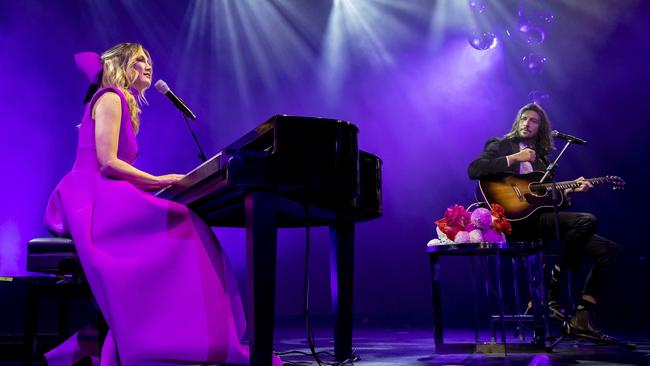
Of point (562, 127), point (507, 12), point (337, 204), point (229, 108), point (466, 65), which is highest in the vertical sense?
point (507, 12)

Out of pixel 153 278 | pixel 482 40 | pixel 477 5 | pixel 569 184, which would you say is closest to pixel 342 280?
pixel 153 278

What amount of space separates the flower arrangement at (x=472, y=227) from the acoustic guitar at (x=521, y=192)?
0.46 metres

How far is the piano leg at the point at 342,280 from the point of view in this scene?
281 centimetres

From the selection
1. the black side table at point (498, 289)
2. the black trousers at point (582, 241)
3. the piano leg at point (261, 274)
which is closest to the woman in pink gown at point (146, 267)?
the piano leg at point (261, 274)

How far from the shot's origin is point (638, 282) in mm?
5957

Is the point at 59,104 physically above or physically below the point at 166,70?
below

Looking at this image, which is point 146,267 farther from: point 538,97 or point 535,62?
point 535,62

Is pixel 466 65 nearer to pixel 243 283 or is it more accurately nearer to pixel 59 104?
pixel 243 283

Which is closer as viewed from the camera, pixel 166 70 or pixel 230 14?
pixel 166 70

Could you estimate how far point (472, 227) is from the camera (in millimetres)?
3686

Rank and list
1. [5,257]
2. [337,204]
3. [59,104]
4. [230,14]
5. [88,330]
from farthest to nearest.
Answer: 1. [230,14]
2. [59,104]
3. [5,257]
4. [88,330]
5. [337,204]

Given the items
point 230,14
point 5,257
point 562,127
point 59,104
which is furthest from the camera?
point 230,14

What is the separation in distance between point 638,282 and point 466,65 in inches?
127

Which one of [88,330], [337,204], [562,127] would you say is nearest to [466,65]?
[562,127]
